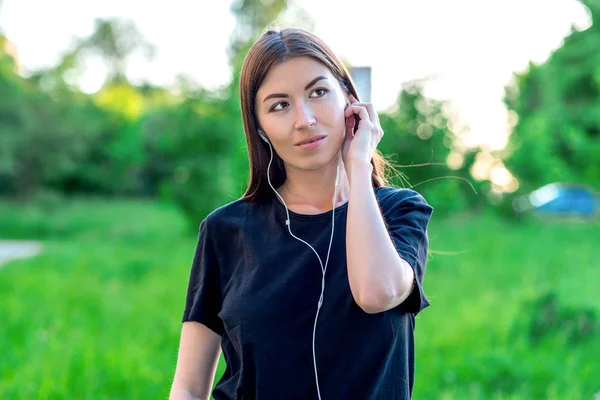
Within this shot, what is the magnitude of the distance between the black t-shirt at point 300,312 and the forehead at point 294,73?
29cm

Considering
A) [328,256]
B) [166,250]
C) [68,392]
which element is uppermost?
[166,250]

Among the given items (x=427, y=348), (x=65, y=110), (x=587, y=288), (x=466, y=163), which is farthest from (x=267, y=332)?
(x=65, y=110)

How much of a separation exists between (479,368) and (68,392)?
288 centimetres

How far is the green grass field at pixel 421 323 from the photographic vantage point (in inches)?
192

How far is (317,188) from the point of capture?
1.76 meters

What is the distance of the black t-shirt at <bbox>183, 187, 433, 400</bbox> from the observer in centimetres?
155

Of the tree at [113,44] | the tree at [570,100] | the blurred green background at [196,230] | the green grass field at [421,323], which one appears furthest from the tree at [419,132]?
the tree at [113,44]

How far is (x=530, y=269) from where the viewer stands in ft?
31.8

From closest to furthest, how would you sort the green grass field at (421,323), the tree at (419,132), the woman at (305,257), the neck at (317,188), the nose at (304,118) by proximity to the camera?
the woman at (305,257), the nose at (304,118), the neck at (317,188), the green grass field at (421,323), the tree at (419,132)

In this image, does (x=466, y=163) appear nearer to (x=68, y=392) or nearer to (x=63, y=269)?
(x=63, y=269)

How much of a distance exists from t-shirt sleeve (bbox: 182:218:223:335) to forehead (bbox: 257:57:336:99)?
37 centimetres

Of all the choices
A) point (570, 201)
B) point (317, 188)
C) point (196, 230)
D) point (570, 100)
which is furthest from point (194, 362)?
point (570, 100)

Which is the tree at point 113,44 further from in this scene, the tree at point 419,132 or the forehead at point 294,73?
the forehead at point 294,73

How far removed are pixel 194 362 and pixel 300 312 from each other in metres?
0.32
